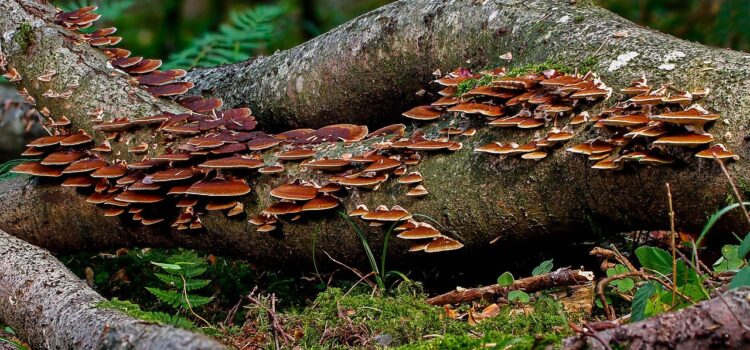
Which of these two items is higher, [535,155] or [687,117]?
[687,117]

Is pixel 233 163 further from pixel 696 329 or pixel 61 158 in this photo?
pixel 696 329

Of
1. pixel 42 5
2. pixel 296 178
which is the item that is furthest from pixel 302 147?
pixel 42 5

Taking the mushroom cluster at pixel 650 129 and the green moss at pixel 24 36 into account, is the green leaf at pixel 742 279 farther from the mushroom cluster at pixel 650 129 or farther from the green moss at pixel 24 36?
the green moss at pixel 24 36

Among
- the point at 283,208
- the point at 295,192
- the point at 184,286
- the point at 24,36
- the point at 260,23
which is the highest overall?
the point at 24,36

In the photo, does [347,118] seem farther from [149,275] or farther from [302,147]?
[149,275]

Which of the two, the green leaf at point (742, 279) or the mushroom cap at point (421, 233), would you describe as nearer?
the green leaf at point (742, 279)

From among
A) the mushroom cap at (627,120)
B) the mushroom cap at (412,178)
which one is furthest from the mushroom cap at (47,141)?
the mushroom cap at (627,120)

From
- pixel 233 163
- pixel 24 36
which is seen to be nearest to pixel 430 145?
pixel 233 163
